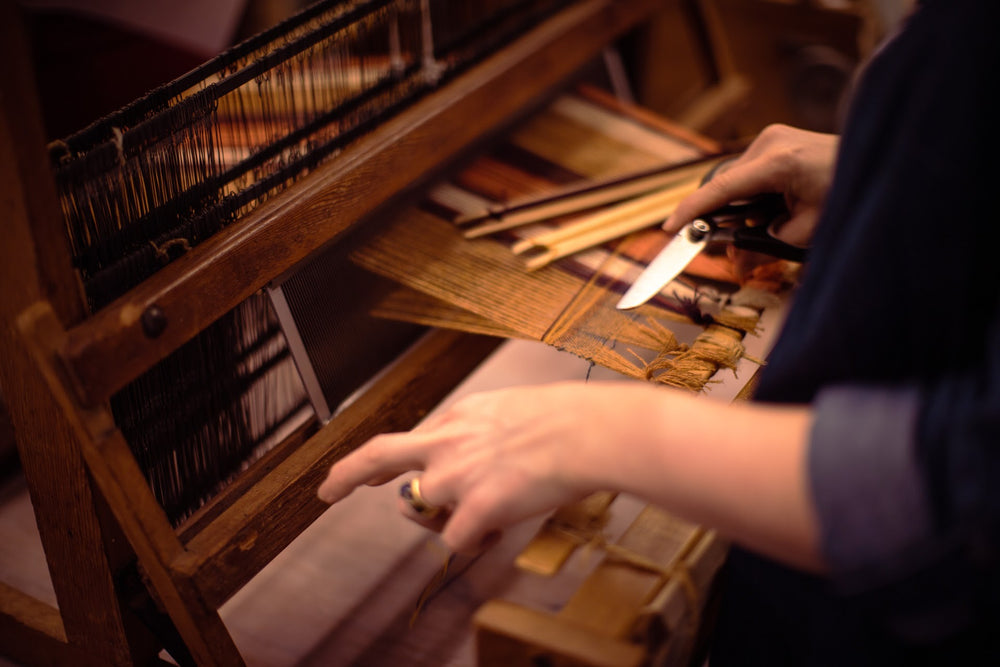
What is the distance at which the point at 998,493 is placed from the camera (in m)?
0.53

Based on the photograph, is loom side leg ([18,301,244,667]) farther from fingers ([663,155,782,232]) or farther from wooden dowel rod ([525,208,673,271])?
fingers ([663,155,782,232])

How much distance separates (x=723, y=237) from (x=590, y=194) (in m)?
0.39

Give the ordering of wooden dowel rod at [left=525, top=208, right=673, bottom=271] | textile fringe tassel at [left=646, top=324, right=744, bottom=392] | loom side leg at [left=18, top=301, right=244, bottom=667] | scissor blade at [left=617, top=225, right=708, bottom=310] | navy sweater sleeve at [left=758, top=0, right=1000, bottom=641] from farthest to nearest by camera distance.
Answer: wooden dowel rod at [left=525, top=208, right=673, bottom=271] < scissor blade at [left=617, top=225, right=708, bottom=310] < textile fringe tassel at [left=646, top=324, right=744, bottom=392] < loom side leg at [left=18, top=301, right=244, bottom=667] < navy sweater sleeve at [left=758, top=0, right=1000, bottom=641]

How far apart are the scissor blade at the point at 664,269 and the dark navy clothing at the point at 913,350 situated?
0.41 meters

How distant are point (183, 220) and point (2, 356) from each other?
10.7 inches

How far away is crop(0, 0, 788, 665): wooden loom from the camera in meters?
0.79

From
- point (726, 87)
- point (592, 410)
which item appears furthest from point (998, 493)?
point (726, 87)

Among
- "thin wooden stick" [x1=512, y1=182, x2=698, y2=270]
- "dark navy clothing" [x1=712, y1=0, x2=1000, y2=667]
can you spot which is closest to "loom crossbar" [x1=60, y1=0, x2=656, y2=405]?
"thin wooden stick" [x1=512, y1=182, x2=698, y2=270]

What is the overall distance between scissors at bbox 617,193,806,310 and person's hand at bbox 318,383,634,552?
0.45m

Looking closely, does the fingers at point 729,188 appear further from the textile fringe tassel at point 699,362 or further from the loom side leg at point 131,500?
the loom side leg at point 131,500

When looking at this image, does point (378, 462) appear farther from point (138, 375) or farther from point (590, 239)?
point (590, 239)

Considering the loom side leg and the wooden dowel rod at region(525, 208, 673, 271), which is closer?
the loom side leg

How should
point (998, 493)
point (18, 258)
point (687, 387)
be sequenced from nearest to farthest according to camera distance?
point (998, 493), point (18, 258), point (687, 387)

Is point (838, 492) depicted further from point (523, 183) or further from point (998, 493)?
point (523, 183)
